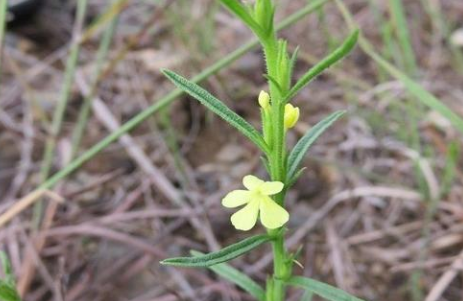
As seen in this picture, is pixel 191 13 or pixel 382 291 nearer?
pixel 382 291

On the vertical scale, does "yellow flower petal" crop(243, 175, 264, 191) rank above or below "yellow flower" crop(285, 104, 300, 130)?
below

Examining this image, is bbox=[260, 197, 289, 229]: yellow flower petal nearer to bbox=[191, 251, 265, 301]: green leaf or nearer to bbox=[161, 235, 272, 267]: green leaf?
bbox=[161, 235, 272, 267]: green leaf

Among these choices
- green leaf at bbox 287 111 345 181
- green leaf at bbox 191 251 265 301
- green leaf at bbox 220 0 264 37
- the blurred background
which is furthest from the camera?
the blurred background

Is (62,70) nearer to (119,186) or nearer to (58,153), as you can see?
(58,153)

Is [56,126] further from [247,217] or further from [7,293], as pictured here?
[247,217]

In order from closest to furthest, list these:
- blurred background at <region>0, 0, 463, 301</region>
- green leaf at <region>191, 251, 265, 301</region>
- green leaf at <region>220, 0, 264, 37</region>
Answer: green leaf at <region>220, 0, 264, 37</region>
green leaf at <region>191, 251, 265, 301</region>
blurred background at <region>0, 0, 463, 301</region>

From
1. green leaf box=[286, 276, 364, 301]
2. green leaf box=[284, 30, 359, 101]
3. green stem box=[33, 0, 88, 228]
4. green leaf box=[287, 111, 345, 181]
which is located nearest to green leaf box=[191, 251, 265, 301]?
green leaf box=[286, 276, 364, 301]

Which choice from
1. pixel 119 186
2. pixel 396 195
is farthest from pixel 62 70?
pixel 396 195

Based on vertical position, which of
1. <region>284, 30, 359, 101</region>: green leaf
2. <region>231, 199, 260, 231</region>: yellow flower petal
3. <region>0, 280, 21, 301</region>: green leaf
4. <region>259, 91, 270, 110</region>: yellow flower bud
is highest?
<region>284, 30, 359, 101</region>: green leaf

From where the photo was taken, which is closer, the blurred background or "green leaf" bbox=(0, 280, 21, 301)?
"green leaf" bbox=(0, 280, 21, 301)
